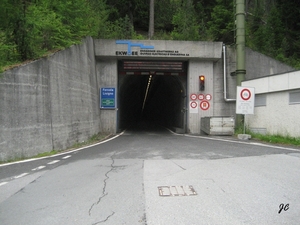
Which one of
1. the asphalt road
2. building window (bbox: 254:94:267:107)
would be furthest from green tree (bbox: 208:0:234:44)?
the asphalt road

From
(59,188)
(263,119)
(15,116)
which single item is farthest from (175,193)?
(263,119)

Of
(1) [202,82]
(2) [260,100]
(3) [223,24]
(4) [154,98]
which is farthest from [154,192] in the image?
(4) [154,98]

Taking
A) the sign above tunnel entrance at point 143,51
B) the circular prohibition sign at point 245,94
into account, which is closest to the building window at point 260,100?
the circular prohibition sign at point 245,94

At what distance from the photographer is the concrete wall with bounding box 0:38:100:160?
8352 mm

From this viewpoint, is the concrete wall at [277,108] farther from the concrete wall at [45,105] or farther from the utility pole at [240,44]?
the concrete wall at [45,105]

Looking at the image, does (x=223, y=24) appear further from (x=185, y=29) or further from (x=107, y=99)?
(x=107, y=99)

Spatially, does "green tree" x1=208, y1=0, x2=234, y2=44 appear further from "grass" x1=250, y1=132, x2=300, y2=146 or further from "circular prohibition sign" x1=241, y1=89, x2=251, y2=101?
"grass" x1=250, y1=132, x2=300, y2=146

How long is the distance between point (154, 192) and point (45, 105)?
6828 millimetres

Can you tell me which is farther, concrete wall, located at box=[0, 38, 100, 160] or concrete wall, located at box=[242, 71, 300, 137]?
concrete wall, located at box=[242, 71, 300, 137]

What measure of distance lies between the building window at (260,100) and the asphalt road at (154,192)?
25.3 feet

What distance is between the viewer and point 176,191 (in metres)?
4.87

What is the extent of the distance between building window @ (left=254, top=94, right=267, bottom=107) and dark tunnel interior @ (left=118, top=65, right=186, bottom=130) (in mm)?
6607

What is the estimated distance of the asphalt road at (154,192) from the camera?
3822 mm

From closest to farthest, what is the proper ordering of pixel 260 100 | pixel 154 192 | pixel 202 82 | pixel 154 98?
pixel 154 192, pixel 260 100, pixel 202 82, pixel 154 98
